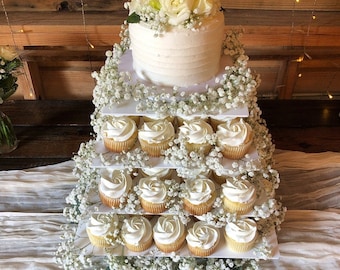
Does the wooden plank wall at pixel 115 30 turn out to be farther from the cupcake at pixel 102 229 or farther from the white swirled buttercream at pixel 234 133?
the cupcake at pixel 102 229

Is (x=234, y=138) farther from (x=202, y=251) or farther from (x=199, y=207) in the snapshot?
(x=202, y=251)

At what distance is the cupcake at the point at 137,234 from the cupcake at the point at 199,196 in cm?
16

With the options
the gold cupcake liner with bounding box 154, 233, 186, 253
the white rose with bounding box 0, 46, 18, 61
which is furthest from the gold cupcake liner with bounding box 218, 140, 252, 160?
the white rose with bounding box 0, 46, 18, 61

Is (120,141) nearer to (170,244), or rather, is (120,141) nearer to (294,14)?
(170,244)

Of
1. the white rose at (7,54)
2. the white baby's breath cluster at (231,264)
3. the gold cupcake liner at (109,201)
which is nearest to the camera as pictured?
the gold cupcake liner at (109,201)

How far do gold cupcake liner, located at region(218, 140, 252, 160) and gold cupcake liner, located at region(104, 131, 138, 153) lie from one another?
24 centimetres

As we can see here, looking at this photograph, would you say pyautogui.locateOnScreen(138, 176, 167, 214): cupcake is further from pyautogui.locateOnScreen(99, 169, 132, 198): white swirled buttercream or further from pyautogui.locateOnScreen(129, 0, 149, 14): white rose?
pyautogui.locateOnScreen(129, 0, 149, 14): white rose

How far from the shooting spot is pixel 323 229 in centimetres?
157

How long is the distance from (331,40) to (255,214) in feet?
3.75

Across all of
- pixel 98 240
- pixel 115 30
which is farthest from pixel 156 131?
pixel 115 30

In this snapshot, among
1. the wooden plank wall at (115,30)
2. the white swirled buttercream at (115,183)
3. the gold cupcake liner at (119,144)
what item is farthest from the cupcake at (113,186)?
the wooden plank wall at (115,30)

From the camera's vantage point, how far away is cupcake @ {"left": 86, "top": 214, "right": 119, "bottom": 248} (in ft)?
4.35

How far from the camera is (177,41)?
3.56 ft

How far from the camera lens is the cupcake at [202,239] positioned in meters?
1.30
